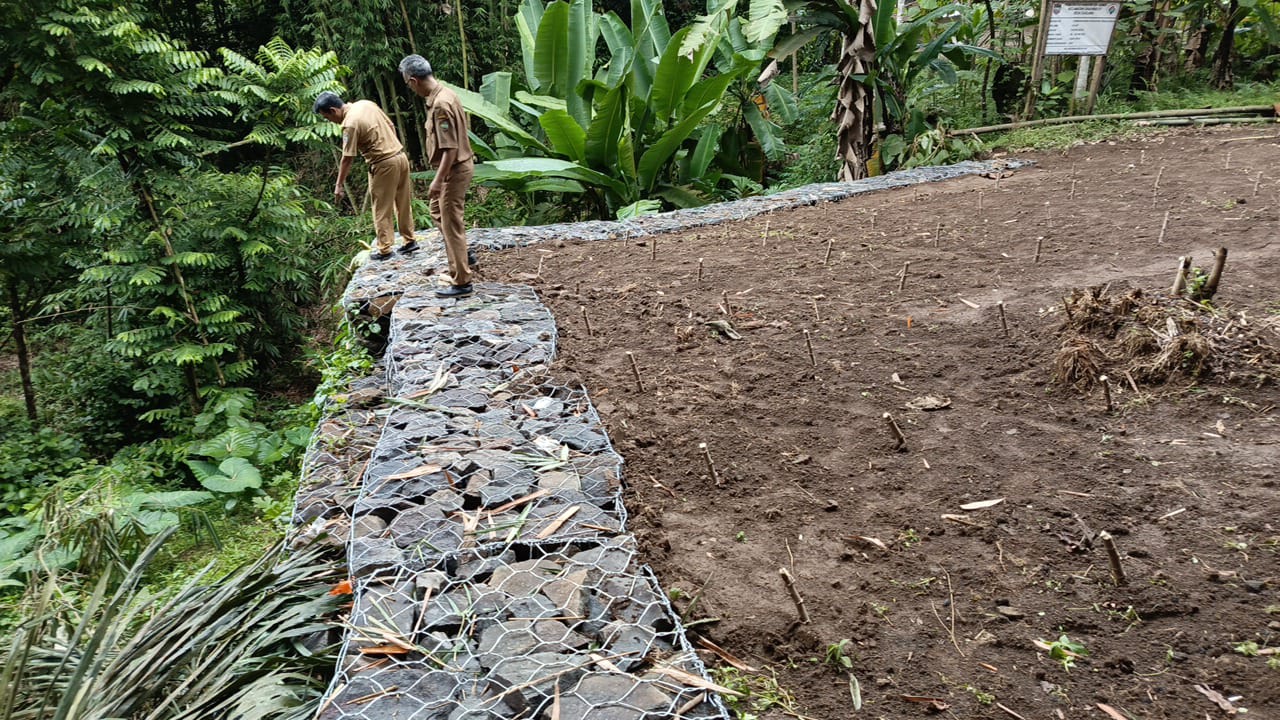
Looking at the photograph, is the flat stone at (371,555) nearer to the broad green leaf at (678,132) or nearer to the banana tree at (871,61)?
the broad green leaf at (678,132)

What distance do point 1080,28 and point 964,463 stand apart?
672 cm

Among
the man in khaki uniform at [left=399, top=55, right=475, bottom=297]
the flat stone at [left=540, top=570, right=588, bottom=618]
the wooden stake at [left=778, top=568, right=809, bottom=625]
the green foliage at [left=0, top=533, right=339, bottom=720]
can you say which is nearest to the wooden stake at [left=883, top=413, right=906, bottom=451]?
the wooden stake at [left=778, top=568, right=809, bottom=625]

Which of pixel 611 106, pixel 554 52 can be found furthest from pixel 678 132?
pixel 554 52

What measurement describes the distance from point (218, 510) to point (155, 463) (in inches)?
67.5

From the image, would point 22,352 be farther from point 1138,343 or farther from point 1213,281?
point 1213,281

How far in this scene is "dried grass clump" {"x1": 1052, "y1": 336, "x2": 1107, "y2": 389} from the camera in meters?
2.87

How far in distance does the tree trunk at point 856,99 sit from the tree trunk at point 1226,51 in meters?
3.89

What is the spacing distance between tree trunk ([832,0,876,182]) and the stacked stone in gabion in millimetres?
6385

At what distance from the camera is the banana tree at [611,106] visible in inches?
285

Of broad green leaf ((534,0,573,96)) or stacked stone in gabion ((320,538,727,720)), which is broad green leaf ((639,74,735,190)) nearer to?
broad green leaf ((534,0,573,96))

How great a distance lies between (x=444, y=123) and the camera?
4141 millimetres

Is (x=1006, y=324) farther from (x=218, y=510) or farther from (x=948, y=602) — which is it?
(x=218, y=510)

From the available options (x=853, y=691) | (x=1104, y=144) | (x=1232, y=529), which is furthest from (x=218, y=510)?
(x=1104, y=144)

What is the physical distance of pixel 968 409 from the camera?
2912 mm
